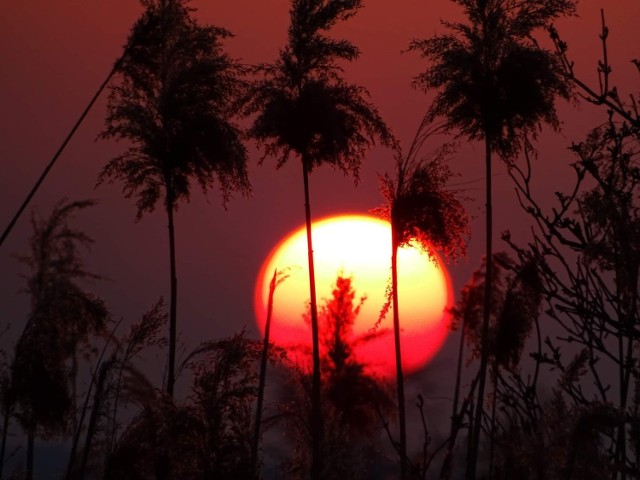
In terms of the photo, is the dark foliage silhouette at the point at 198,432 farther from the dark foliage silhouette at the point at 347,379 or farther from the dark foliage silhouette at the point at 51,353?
the dark foliage silhouette at the point at 347,379

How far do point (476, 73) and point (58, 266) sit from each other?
418 inches

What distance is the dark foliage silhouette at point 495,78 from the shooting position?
19422mm

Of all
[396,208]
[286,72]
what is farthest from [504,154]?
[286,72]

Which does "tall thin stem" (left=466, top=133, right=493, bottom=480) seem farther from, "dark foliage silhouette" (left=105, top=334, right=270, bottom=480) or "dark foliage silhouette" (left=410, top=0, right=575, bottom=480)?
"dark foliage silhouette" (left=105, top=334, right=270, bottom=480)

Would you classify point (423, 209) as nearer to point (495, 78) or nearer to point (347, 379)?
point (495, 78)

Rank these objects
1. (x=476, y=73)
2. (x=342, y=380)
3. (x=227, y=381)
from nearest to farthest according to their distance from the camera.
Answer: (x=227, y=381), (x=476, y=73), (x=342, y=380)

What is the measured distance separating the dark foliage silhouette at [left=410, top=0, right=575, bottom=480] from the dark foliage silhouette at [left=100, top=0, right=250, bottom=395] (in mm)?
4134

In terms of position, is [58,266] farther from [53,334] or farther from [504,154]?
[504,154]

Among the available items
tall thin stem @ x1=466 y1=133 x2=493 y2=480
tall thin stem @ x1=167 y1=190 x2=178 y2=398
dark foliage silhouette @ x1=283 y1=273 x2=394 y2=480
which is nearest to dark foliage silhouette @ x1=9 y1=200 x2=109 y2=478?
tall thin stem @ x1=167 y1=190 x2=178 y2=398

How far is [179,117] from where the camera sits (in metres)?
19.7

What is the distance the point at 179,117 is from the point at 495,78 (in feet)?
21.3

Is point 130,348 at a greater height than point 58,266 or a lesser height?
lesser

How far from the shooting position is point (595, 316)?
19.6ft

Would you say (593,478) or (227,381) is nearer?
(593,478)
